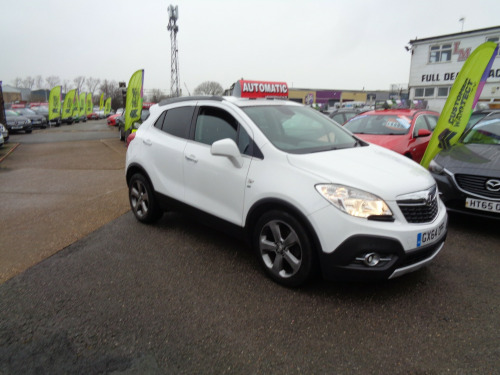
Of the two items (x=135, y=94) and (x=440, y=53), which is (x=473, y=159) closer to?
(x=135, y=94)

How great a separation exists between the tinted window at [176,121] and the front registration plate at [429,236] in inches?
103

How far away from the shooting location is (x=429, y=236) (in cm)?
291

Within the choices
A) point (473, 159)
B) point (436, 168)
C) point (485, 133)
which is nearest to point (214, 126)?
point (436, 168)

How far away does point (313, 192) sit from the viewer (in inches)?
112

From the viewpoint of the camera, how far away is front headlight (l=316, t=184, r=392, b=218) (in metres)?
2.74

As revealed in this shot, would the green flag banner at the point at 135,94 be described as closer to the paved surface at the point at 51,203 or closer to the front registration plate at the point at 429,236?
the paved surface at the point at 51,203

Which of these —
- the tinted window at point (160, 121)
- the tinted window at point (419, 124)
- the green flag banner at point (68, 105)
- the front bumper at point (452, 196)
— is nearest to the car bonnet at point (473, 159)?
the front bumper at point (452, 196)

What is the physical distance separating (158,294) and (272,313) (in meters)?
1.03

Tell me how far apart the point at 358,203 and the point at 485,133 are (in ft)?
12.9

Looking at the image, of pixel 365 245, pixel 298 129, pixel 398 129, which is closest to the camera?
pixel 365 245

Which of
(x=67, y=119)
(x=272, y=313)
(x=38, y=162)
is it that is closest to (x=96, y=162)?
(x=38, y=162)

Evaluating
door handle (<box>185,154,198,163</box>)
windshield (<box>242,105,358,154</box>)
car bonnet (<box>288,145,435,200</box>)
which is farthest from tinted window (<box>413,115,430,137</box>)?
door handle (<box>185,154,198,163</box>)

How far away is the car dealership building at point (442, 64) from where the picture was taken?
85.0ft

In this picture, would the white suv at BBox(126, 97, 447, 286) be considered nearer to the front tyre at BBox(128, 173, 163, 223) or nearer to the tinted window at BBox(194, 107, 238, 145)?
the tinted window at BBox(194, 107, 238, 145)
